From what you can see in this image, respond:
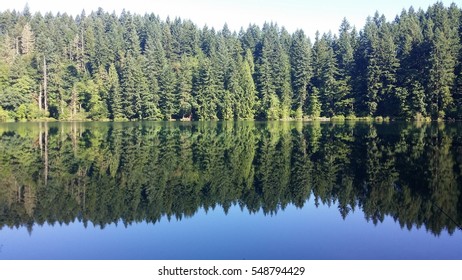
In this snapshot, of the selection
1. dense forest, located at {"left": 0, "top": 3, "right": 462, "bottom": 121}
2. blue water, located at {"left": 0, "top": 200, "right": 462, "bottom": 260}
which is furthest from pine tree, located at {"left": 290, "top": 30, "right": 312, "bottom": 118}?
blue water, located at {"left": 0, "top": 200, "right": 462, "bottom": 260}

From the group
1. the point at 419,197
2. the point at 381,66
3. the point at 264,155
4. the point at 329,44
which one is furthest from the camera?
the point at 329,44

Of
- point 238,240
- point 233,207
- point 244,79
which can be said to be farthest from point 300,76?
point 238,240

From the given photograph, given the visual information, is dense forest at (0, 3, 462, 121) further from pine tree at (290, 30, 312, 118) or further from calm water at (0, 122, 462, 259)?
calm water at (0, 122, 462, 259)

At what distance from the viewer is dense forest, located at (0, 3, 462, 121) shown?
77062 millimetres

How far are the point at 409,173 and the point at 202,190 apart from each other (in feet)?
30.8

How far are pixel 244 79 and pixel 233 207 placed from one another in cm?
8149

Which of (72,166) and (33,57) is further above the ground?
(33,57)

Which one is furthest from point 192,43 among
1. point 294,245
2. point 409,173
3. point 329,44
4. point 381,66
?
point 294,245

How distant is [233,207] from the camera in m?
14.3

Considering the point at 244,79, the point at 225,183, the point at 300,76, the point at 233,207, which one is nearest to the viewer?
the point at 233,207

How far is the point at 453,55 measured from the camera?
76.6 metres

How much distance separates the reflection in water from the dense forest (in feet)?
176

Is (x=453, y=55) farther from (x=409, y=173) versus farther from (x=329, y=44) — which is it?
(x=409, y=173)

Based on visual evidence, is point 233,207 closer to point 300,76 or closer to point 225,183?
point 225,183
